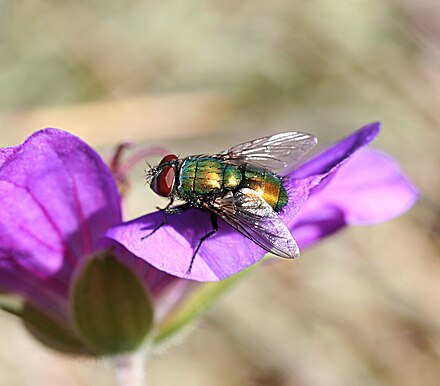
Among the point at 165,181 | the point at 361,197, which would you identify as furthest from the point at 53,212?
the point at 361,197

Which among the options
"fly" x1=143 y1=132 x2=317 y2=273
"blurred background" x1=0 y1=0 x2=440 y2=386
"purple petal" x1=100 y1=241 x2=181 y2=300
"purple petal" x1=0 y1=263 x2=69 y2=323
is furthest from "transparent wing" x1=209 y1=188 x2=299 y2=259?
"blurred background" x1=0 y1=0 x2=440 y2=386

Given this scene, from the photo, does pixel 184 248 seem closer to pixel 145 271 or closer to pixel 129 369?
pixel 145 271

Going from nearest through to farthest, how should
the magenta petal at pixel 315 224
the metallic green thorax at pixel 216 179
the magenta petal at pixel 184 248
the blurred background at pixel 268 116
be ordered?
the magenta petal at pixel 184 248 < the metallic green thorax at pixel 216 179 < the magenta petal at pixel 315 224 < the blurred background at pixel 268 116

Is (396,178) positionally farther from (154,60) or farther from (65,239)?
(154,60)

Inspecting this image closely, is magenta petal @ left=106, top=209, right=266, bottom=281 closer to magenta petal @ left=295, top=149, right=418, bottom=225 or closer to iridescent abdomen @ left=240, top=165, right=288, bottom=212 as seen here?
iridescent abdomen @ left=240, top=165, right=288, bottom=212

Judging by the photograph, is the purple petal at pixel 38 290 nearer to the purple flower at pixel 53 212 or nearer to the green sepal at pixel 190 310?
the purple flower at pixel 53 212

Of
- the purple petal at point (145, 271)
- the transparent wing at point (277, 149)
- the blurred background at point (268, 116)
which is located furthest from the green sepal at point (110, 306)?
the blurred background at point (268, 116)

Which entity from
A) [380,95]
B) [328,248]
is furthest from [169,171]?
[380,95]

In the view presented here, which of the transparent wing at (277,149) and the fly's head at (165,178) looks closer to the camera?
the fly's head at (165,178)
